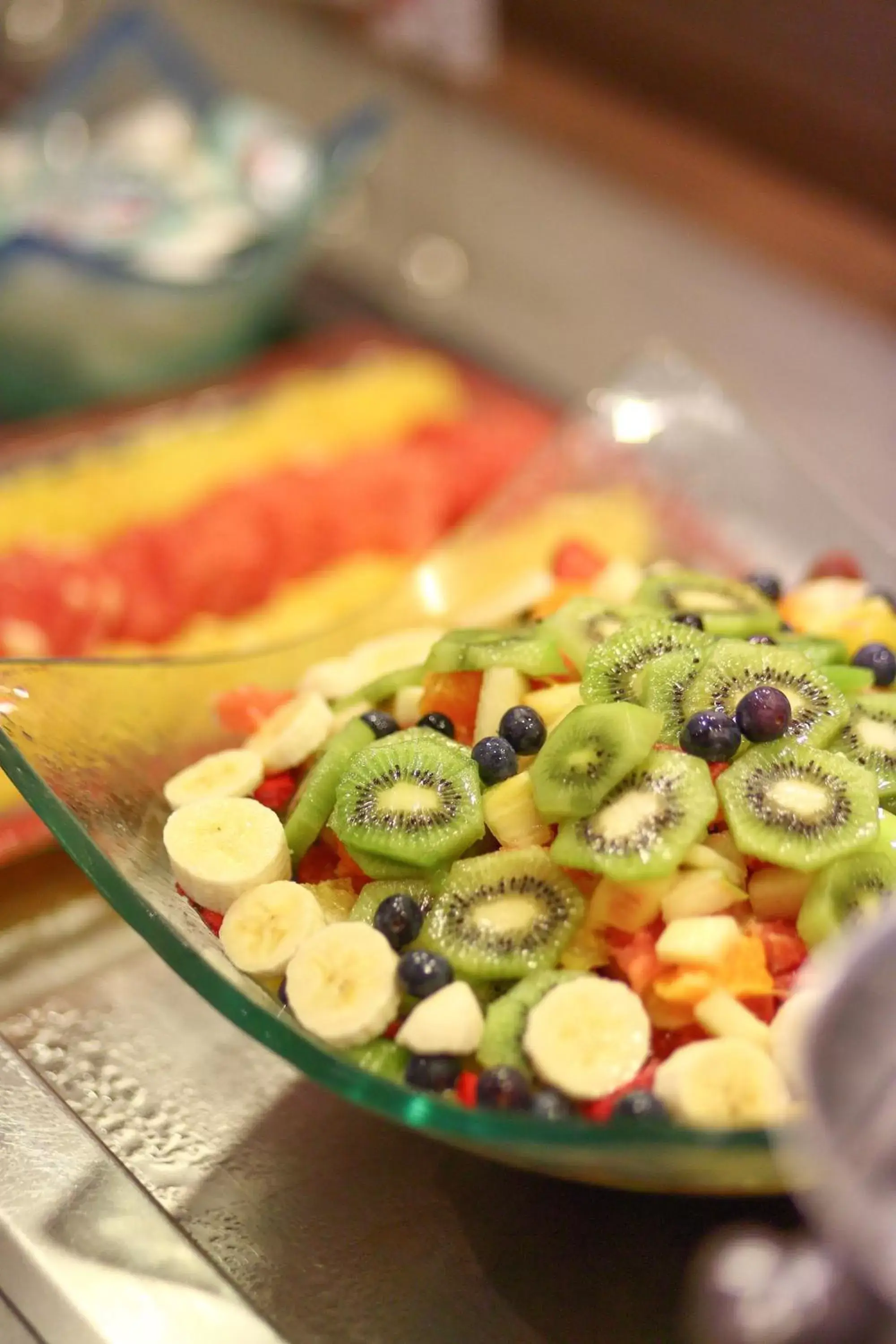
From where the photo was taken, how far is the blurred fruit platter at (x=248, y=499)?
1997 mm

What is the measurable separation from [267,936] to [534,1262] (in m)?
0.35

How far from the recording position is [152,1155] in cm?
122

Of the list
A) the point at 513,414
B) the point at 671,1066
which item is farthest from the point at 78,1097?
the point at 513,414

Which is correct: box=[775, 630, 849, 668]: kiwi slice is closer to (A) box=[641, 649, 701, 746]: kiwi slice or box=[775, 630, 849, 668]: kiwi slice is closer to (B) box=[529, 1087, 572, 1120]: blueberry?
(A) box=[641, 649, 701, 746]: kiwi slice

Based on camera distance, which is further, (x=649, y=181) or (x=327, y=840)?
(x=649, y=181)

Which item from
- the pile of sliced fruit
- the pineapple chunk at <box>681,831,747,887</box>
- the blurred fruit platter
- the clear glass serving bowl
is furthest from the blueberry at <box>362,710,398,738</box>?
the blurred fruit platter

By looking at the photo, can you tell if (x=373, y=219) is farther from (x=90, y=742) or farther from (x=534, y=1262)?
(x=534, y=1262)

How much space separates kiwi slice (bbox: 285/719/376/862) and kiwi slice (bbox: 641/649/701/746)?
0.26m

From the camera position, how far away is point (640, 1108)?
94 centimetres

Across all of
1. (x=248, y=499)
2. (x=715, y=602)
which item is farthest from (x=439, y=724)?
(x=248, y=499)

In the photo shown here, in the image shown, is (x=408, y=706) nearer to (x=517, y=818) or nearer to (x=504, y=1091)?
(x=517, y=818)

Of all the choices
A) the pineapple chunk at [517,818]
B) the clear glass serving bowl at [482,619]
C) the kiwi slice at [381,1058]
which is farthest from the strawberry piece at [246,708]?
the kiwi slice at [381,1058]

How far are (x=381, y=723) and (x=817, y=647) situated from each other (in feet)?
1.39

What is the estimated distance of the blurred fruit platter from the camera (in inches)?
78.6
